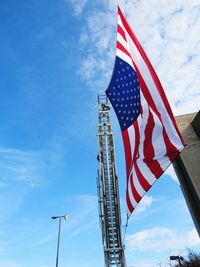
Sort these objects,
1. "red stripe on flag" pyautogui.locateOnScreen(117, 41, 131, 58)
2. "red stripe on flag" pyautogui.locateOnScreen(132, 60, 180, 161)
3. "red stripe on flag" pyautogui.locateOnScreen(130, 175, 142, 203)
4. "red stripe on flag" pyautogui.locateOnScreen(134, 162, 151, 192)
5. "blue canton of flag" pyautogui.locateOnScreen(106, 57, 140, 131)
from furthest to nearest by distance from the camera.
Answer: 1. "red stripe on flag" pyautogui.locateOnScreen(117, 41, 131, 58)
2. "blue canton of flag" pyautogui.locateOnScreen(106, 57, 140, 131)
3. "red stripe on flag" pyautogui.locateOnScreen(130, 175, 142, 203)
4. "red stripe on flag" pyautogui.locateOnScreen(134, 162, 151, 192)
5. "red stripe on flag" pyautogui.locateOnScreen(132, 60, 180, 161)

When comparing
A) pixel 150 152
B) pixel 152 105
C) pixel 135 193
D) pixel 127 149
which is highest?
pixel 152 105

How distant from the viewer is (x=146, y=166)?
20.7 ft

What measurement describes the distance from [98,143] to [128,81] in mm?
21493

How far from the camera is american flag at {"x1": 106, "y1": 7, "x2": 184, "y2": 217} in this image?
6098mm

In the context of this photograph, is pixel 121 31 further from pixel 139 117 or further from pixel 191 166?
pixel 191 166

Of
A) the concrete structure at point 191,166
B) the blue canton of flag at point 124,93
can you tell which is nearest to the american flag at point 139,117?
the blue canton of flag at point 124,93

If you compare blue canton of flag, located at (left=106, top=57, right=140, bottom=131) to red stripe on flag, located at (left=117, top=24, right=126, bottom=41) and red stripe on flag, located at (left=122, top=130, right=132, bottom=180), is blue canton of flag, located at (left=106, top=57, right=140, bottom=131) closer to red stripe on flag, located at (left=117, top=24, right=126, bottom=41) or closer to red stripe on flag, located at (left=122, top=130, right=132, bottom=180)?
red stripe on flag, located at (left=122, top=130, right=132, bottom=180)

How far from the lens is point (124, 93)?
7262 mm

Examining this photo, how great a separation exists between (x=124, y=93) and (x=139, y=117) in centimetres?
85

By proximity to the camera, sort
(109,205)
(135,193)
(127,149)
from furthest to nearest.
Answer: (109,205)
(127,149)
(135,193)

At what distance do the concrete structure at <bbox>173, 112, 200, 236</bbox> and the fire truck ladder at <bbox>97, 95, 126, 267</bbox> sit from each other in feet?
49.3

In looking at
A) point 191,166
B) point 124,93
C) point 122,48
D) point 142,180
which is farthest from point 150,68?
point 191,166

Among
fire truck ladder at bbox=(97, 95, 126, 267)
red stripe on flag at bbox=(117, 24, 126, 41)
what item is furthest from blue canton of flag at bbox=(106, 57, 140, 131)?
fire truck ladder at bbox=(97, 95, 126, 267)

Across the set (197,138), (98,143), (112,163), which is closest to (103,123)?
(98,143)
